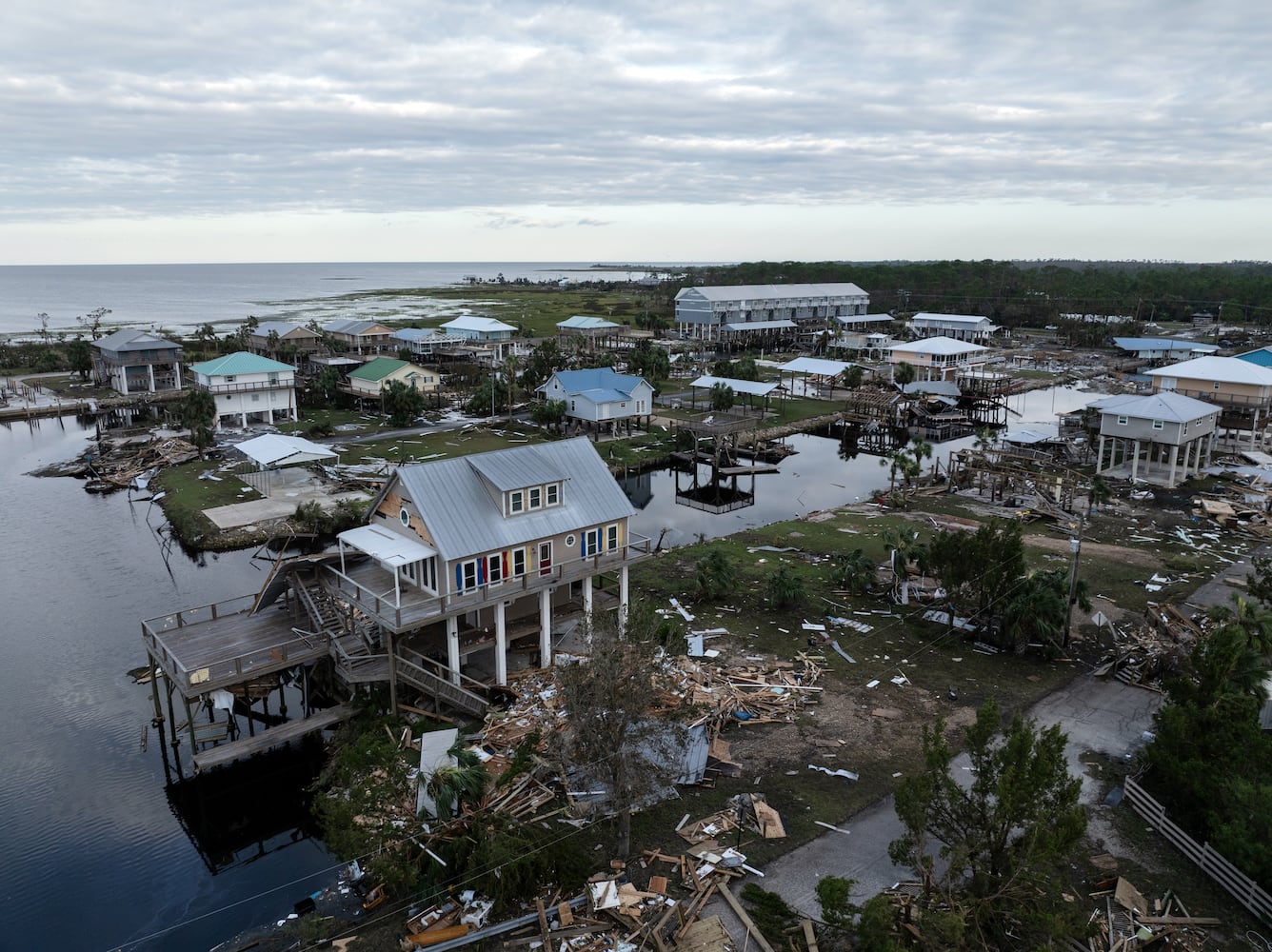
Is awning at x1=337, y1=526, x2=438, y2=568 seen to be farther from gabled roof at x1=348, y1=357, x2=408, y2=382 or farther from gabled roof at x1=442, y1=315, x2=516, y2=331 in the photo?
gabled roof at x1=442, y1=315, x2=516, y2=331

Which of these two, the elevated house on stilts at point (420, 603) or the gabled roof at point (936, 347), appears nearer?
the elevated house on stilts at point (420, 603)

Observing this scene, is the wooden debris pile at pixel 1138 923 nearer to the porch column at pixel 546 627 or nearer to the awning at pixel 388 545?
the porch column at pixel 546 627

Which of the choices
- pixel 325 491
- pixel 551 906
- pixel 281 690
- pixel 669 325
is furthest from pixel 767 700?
pixel 669 325

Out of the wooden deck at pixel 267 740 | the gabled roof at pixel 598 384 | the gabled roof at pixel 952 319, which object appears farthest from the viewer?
the gabled roof at pixel 952 319

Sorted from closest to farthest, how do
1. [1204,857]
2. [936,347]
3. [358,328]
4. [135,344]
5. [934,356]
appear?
[1204,857], [135,344], [936,347], [934,356], [358,328]

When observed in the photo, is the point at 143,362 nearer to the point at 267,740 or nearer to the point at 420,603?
the point at 267,740

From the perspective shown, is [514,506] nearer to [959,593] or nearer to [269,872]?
[269,872]

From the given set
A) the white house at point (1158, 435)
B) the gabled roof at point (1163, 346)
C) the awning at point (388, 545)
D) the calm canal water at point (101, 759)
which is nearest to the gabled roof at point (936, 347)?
the gabled roof at point (1163, 346)

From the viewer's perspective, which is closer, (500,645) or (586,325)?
(500,645)

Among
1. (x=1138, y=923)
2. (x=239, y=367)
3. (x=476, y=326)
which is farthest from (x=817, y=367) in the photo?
(x=1138, y=923)
